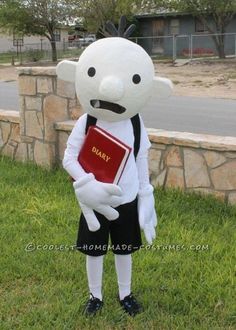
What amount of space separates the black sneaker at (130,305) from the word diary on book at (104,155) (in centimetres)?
78

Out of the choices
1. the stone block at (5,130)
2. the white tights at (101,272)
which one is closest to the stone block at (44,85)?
the stone block at (5,130)

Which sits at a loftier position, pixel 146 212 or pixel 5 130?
pixel 5 130

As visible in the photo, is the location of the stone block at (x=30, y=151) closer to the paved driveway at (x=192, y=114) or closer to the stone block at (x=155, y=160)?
the stone block at (x=155, y=160)

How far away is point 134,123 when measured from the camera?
→ 2.91 m

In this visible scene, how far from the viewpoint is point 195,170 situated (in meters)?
4.88

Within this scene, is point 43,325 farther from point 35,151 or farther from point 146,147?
point 35,151

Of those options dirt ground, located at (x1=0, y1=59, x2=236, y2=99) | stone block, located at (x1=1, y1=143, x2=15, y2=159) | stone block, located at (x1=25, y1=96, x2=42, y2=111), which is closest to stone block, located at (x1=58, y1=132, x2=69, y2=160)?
stone block, located at (x1=25, y1=96, x2=42, y2=111)

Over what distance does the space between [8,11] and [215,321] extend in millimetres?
27784

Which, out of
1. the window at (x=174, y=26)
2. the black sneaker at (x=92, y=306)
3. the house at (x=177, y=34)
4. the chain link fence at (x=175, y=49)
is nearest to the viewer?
the black sneaker at (x=92, y=306)

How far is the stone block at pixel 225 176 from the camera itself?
15.2 ft

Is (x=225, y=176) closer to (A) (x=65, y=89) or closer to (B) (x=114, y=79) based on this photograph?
(A) (x=65, y=89)

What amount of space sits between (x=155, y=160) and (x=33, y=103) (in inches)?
69.7

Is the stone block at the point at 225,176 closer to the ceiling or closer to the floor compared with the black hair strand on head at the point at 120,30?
closer to the floor

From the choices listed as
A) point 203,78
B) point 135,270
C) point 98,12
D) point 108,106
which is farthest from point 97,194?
point 98,12
